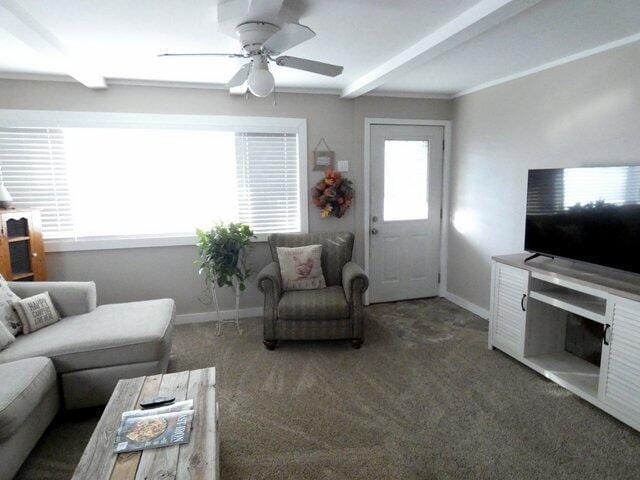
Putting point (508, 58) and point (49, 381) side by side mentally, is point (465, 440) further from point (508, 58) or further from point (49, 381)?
point (508, 58)

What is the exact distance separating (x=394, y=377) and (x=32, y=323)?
253 centimetres

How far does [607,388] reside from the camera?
2.26m

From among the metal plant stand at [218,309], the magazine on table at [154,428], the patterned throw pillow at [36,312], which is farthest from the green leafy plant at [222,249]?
the magazine on table at [154,428]

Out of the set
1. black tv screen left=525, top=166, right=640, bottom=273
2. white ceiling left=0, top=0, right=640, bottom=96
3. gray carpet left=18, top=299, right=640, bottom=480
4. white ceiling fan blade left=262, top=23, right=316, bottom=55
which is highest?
white ceiling left=0, top=0, right=640, bottom=96

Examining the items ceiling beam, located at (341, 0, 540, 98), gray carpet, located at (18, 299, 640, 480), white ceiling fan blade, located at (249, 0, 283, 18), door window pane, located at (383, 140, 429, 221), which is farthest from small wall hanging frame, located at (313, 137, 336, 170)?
white ceiling fan blade, located at (249, 0, 283, 18)

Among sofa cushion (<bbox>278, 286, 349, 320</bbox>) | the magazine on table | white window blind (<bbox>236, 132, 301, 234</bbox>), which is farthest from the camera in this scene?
white window blind (<bbox>236, 132, 301, 234</bbox>)

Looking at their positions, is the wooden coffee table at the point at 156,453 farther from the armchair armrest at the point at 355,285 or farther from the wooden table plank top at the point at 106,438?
the armchair armrest at the point at 355,285

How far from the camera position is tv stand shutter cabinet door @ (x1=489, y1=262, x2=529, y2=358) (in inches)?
112

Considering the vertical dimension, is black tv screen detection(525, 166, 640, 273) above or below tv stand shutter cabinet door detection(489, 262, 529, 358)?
above

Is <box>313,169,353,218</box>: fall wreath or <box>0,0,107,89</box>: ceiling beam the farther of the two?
<box>313,169,353,218</box>: fall wreath

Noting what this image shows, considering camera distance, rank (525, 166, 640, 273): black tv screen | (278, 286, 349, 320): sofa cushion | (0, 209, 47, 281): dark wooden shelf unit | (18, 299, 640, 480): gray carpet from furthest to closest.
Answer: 1. (278, 286, 349, 320): sofa cushion
2. (0, 209, 47, 281): dark wooden shelf unit
3. (525, 166, 640, 273): black tv screen
4. (18, 299, 640, 480): gray carpet

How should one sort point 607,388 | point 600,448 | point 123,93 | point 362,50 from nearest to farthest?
point 600,448
point 607,388
point 362,50
point 123,93

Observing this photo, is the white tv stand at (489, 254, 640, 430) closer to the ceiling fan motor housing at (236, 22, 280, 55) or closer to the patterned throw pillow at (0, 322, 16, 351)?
the ceiling fan motor housing at (236, 22, 280, 55)

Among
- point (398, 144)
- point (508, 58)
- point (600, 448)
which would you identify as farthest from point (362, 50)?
point (600, 448)
